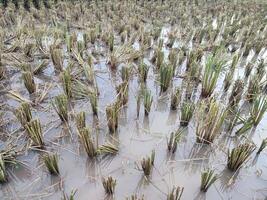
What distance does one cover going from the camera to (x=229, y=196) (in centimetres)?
243

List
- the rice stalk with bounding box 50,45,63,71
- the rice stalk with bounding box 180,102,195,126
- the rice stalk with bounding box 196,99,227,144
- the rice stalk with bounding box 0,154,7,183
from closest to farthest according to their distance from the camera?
the rice stalk with bounding box 0,154,7,183, the rice stalk with bounding box 196,99,227,144, the rice stalk with bounding box 180,102,195,126, the rice stalk with bounding box 50,45,63,71

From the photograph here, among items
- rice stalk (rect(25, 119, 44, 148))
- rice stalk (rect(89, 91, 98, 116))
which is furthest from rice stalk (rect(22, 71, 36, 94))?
rice stalk (rect(25, 119, 44, 148))

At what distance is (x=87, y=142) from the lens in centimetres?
262

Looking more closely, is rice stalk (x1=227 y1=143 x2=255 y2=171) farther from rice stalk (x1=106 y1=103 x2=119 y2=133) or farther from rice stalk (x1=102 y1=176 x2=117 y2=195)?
rice stalk (x1=106 y1=103 x2=119 y2=133)

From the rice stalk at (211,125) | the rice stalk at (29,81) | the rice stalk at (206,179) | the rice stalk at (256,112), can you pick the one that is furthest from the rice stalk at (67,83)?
the rice stalk at (256,112)

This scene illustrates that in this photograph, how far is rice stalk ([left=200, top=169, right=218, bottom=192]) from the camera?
231 cm

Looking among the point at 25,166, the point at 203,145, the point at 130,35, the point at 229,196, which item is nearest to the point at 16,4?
the point at 130,35

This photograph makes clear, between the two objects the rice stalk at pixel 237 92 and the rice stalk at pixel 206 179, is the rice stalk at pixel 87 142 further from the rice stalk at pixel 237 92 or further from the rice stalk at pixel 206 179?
the rice stalk at pixel 237 92

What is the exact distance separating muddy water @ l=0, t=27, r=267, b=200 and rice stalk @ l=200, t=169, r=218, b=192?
73 millimetres

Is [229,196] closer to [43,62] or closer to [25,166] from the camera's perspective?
[25,166]

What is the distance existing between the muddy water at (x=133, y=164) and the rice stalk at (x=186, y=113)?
9cm

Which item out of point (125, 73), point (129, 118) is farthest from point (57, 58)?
point (129, 118)

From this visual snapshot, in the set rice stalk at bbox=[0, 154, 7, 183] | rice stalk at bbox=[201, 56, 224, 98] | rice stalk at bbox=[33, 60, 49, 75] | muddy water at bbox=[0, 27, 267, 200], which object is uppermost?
rice stalk at bbox=[201, 56, 224, 98]

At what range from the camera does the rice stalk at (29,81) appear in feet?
11.7
